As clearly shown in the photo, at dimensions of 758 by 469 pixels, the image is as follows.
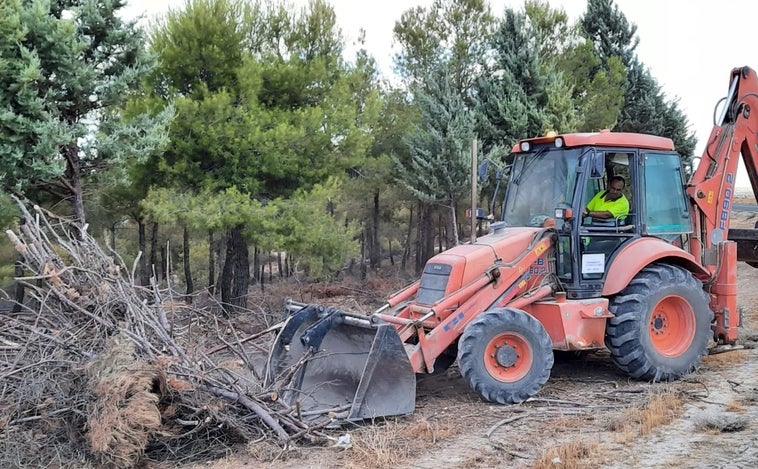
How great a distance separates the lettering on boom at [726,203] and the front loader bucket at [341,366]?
468cm

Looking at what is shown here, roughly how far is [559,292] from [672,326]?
1.42 metres

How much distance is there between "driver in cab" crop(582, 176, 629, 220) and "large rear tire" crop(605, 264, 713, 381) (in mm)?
701

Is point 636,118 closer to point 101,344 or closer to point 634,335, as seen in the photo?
point 634,335

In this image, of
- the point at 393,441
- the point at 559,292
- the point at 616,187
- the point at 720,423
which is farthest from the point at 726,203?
the point at 393,441

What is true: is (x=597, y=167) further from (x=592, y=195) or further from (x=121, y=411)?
(x=121, y=411)

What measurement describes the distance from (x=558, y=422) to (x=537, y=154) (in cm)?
324

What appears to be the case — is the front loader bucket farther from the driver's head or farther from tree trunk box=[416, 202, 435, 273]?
tree trunk box=[416, 202, 435, 273]

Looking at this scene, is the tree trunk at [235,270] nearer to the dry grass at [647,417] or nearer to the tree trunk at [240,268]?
the tree trunk at [240,268]

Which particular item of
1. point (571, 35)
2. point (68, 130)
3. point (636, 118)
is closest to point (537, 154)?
point (68, 130)

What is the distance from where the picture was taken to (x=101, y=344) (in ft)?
18.1

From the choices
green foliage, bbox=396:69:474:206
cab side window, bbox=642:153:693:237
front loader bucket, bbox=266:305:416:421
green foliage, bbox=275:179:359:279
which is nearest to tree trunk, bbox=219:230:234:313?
green foliage, bbox=275:179:359:279

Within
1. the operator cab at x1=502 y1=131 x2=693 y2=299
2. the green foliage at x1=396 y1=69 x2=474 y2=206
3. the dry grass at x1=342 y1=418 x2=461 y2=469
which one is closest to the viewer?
the dry grass at x1=342 y1=418 x2=461 y2=469

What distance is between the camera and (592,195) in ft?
24.1

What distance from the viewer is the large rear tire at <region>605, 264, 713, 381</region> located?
7.00m
